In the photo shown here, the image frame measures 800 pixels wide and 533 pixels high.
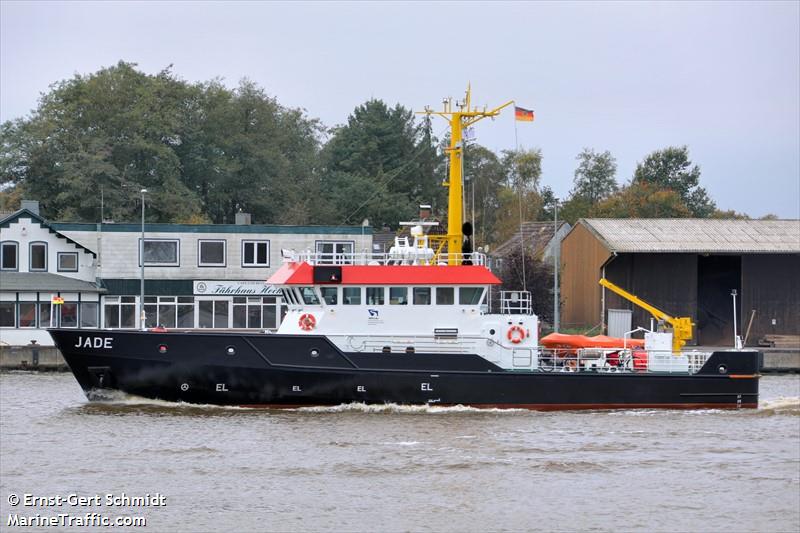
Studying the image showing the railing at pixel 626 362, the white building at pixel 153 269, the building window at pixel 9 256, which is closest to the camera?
the railing at pixel 626 362

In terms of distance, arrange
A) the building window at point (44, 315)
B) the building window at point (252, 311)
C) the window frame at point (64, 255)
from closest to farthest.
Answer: the building window at point (44, 315) < the window frame at point (64, 255) < the building window at point (252, 311)

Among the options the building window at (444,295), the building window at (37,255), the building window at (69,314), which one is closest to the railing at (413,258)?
the building window at (444,295)

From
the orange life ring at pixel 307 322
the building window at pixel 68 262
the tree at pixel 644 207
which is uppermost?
the tree at pixel 644 207

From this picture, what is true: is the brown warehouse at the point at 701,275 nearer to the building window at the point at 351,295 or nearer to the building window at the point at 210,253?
the building window at the point at 210,253

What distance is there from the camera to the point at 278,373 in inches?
1056

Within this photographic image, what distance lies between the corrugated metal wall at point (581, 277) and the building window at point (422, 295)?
61.4 feet

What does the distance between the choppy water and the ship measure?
1.42 ft

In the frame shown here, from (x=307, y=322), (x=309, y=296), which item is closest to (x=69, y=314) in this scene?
(x=309, y=296)

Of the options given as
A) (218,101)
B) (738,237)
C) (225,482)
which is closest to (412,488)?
(225,482)

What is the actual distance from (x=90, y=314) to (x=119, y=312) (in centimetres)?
102

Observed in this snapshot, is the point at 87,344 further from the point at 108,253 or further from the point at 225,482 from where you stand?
the point at 108,253

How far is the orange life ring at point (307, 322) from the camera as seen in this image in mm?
27531

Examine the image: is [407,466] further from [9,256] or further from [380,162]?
[380,162]

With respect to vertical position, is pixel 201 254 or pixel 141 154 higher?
pixel 141 154
